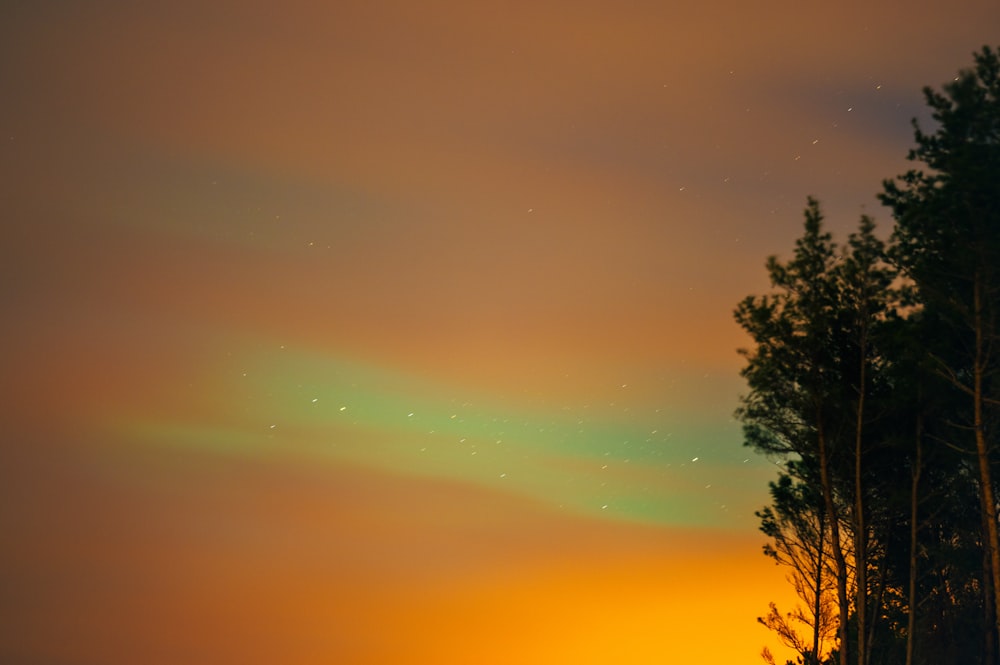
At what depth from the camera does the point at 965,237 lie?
3097cm

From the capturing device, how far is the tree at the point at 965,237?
30.1m

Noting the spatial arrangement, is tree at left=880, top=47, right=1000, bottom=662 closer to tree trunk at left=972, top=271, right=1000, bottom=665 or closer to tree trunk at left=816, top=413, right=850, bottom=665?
tree trunk at left=972, top=271, right=1000, bottom=665

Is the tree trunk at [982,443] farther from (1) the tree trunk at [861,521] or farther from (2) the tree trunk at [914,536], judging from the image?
(1) the tree trunk at [861,521]

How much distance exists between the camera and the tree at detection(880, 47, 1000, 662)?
1187 inches

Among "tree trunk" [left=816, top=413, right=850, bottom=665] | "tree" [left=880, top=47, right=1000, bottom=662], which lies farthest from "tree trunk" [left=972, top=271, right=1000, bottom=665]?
"tree trunk" [left=816, top=413, right=850, bottom=665]

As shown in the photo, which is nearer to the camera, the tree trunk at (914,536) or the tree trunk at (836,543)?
the tree trunk at (836,543)

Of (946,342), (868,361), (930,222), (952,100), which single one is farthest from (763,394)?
(952,100)

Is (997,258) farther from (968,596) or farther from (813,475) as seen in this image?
(968,596)

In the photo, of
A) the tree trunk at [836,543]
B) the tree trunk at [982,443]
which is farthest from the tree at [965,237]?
the tree trunk at [836,543]

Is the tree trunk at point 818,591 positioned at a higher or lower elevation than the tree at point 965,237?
lower

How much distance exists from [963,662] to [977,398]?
16.3 meters

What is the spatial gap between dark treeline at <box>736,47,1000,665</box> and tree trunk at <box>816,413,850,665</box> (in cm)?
7

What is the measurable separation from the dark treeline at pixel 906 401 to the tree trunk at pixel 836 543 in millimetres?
Answer: 70

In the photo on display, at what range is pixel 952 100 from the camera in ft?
104
